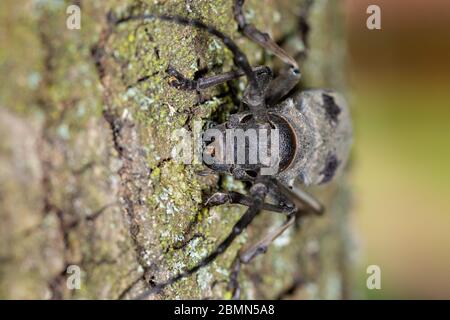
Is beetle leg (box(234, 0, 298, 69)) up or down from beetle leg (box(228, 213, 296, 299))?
up

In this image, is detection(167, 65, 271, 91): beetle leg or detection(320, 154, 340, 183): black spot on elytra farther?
detection(320, 154, 340, 183): black spot on elytra

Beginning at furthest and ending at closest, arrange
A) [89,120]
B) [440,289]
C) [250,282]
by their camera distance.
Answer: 1. [440,289]
2. [250,282]
3. [89,120]

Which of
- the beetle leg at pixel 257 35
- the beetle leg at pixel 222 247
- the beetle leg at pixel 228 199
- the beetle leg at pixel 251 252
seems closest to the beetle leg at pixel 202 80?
the beetle leg at pixel 257 35

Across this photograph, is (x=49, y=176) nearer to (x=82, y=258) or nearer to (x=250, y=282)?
(x=82, y=258)

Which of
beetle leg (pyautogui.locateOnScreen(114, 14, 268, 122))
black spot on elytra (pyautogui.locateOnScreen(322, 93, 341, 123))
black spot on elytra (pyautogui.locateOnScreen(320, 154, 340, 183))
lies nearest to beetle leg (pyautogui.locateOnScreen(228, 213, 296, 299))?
black spot on elytra (pyautogui.locateOnScreen(320, 154, 340, 183))

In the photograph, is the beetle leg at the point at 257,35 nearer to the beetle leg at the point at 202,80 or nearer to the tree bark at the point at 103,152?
the tree bark at the point at 103,152

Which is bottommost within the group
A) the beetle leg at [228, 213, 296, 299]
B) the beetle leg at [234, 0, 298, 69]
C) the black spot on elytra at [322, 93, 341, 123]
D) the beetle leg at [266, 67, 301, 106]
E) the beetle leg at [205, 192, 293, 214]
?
the beetle leg at [228, 213, 296, 299]

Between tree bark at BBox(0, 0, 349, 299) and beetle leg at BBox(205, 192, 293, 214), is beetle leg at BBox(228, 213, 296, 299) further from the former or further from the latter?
beetle leg at BBox(205, 192, 293, 214)
